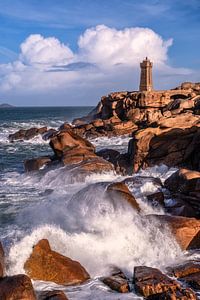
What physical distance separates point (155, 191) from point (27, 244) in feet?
27.7

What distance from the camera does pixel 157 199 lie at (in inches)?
659

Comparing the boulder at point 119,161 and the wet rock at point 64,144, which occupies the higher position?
the wet rock at point 64,144

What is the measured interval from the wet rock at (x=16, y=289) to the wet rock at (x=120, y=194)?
267 inches

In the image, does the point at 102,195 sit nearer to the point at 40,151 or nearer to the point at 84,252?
the point at 84,252

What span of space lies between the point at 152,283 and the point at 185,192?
25.5ft

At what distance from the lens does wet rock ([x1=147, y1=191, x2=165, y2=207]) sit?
1654cm

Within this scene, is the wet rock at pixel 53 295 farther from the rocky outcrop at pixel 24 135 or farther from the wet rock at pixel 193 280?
the rocky outcrop at pixel 24 135

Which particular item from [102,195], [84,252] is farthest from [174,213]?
[84,252]

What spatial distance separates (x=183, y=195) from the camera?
55.1ft

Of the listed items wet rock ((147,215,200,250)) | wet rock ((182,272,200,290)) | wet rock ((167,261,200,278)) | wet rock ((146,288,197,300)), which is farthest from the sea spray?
wet rock ((146,288,197,300))

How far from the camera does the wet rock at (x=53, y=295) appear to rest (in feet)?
29.2

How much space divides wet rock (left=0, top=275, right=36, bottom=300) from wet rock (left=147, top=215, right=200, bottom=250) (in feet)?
18.2

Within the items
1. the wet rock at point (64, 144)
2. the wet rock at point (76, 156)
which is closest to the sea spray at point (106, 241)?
the wet rock at point (76, 156)

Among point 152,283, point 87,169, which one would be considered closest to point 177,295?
point 152,283
